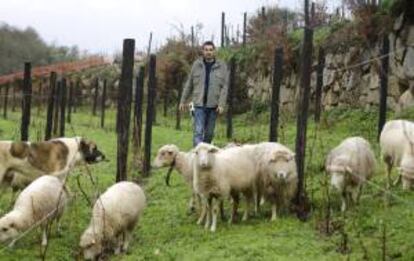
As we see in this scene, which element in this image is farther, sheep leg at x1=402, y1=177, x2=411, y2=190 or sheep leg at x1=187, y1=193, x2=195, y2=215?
sheep leg at x1=187, y1=193, x2=195, y2=215

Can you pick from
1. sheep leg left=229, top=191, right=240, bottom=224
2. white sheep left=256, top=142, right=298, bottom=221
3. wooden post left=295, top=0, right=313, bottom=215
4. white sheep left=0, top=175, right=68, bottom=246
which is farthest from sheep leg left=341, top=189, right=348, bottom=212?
white sheep left=0, top=175, right=68, bottom=246

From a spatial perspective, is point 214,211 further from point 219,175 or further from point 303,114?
point 303,114

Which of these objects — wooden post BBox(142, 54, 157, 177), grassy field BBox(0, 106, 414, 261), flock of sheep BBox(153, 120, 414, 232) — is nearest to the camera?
grassy field BBox(0, 106, 414, 261)

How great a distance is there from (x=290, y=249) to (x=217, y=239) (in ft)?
3.80

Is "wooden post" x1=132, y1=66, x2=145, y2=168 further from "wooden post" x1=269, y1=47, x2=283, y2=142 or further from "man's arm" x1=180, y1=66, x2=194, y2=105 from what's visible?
"wooden post" x1=269, y1=47, x2=283, y2=142

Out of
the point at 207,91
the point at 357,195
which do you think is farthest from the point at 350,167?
the point at 207,91

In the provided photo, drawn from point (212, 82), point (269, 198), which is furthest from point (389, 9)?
point (269, 198)

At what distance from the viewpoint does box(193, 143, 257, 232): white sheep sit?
33.3 ft

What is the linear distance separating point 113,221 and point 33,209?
96 cm

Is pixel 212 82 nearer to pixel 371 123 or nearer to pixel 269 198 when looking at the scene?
pixel 269 198

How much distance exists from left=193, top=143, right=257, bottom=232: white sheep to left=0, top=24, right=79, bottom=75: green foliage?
58.9 meters

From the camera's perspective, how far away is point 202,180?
10195 millimetres

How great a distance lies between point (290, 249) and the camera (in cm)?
857

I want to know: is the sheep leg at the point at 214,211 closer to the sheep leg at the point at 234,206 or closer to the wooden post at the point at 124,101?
the sheep leg at the point at 234,206
